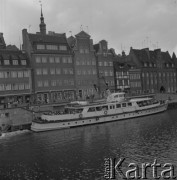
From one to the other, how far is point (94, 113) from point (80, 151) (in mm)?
26503

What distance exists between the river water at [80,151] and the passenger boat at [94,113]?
508 cm

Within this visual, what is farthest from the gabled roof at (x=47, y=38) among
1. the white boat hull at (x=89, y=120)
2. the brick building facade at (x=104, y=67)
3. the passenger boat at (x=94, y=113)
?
the white boat hull at (x=89, y=120)

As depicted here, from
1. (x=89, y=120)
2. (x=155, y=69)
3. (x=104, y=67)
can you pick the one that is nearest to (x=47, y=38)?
(x=104, y=67)

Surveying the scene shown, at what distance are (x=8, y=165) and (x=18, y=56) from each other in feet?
157

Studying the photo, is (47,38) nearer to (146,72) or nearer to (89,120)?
(89,120)

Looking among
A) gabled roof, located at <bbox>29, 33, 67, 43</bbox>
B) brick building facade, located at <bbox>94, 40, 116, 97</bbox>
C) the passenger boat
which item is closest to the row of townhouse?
brick building facade, located at <bbox>94, 40, 116, 97</bbox>

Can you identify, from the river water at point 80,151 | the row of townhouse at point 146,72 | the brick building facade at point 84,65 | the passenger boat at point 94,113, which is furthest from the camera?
the row of townhouse at point 146,72

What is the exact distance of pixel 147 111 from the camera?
242ft

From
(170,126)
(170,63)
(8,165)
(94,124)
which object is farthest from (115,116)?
Answer: (170,63)

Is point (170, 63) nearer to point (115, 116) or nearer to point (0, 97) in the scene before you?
point (115, 116)

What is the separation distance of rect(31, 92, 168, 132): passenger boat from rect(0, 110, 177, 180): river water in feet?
16.7

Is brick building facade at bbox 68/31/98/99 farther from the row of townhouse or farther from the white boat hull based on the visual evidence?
the white boat hull

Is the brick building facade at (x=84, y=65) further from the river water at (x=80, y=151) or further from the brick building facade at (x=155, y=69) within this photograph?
the river water at (x=80, y=151)

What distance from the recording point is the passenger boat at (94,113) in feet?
201
